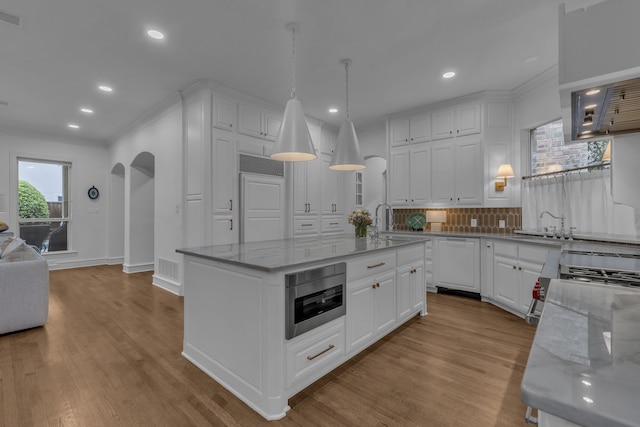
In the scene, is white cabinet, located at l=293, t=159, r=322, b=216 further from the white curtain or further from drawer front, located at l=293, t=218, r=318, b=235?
the white curtain

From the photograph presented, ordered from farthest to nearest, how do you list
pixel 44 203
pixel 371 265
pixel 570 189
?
pixel 44 203
pixel 570 189
pixel 371 265

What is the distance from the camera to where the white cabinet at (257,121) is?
4.39 metres

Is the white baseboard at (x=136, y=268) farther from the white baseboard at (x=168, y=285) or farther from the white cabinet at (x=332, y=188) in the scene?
the white cabinet at (x=332, y=188)

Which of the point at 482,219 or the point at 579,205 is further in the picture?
the point at 482,219

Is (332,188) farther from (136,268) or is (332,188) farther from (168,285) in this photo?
(136,268)

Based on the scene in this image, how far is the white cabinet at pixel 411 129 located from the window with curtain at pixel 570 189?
1.45 meters

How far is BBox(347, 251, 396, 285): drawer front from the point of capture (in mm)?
2248

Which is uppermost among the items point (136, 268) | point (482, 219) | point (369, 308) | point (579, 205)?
point (579, 205)

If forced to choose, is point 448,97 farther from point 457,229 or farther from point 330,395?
point 330,395

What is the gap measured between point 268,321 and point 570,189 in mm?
3737

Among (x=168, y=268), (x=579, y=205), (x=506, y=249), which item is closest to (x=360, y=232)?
(x=506, y=249)

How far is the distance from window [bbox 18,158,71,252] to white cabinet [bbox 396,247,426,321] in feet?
24.3

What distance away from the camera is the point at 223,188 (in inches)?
164

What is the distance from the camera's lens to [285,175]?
503 centimetres
